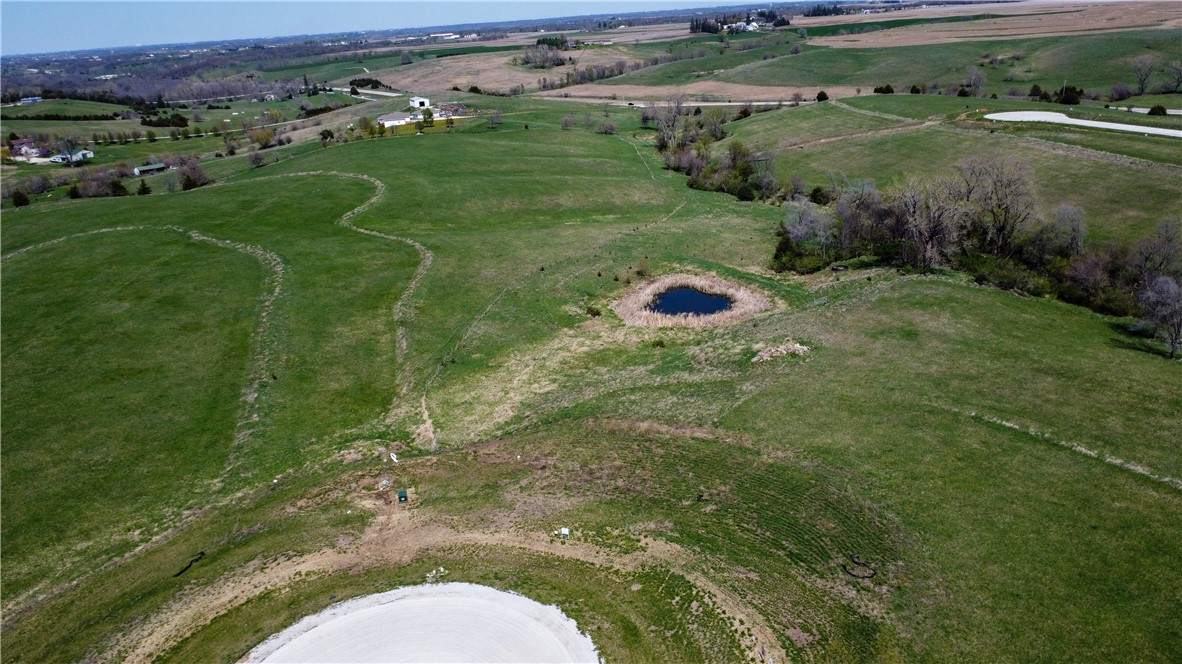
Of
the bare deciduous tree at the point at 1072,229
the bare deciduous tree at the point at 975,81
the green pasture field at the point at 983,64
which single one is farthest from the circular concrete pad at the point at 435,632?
the green pasture field at the point at 983,64

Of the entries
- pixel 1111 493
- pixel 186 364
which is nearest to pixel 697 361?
pixel 1111 493

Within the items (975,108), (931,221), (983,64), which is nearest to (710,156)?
(975,108)

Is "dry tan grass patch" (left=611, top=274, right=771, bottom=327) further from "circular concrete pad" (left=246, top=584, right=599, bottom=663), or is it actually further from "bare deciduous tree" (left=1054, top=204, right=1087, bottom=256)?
"circular concrete pad" (left=246, top=584, right=599, bottom=663)

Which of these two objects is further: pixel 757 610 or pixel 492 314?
pixel 492 314

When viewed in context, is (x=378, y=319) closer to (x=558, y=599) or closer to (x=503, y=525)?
(x=503, y=525)

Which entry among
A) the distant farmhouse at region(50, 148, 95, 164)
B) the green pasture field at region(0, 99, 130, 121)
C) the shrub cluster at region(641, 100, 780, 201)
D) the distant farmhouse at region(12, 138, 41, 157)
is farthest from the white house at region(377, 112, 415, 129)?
the green pasture field at region(0, 99, 130, 121)
